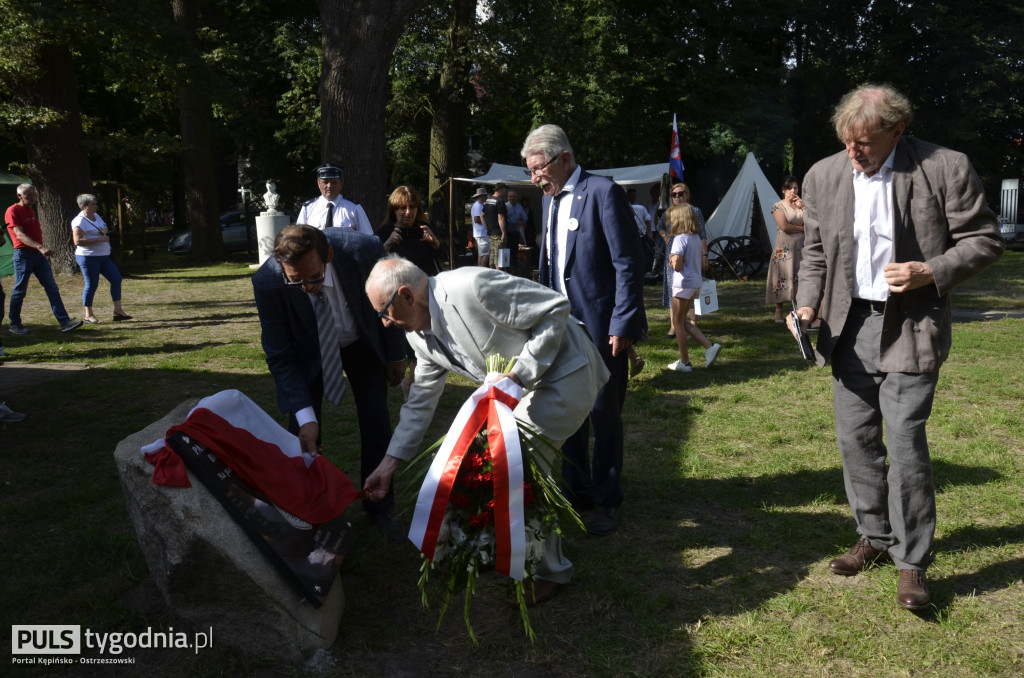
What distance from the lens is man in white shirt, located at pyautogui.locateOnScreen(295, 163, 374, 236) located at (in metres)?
6.92

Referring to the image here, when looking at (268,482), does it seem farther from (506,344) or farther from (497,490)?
(506,344)

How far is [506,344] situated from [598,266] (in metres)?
1.13

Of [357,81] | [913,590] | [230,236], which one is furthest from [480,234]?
[230,236]

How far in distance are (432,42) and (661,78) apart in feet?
25.7

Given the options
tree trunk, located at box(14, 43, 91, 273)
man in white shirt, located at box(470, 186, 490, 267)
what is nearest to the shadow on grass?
man in white shirt, located at box(470, 186, 490, 267)

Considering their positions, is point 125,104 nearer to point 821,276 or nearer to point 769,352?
point 769,352

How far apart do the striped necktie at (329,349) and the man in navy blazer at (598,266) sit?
120cm

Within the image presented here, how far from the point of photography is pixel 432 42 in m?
22.1

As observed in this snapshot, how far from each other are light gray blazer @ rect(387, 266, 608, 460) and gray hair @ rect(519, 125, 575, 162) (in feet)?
3.32

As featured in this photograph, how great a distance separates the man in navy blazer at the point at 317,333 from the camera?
12.3 feet

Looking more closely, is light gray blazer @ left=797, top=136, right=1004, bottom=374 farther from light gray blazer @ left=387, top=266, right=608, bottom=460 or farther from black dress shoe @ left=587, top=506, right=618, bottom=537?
black dress shoe @ left=587, top=506, right=618, bottom=537

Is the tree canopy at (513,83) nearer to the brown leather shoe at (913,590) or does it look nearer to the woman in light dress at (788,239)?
the woman in light dress at (788,239)

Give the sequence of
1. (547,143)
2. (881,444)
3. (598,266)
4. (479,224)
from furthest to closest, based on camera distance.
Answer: (479,224)
(598,266)
(547,143)
(881,444)

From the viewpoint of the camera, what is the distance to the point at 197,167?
75.0ft
